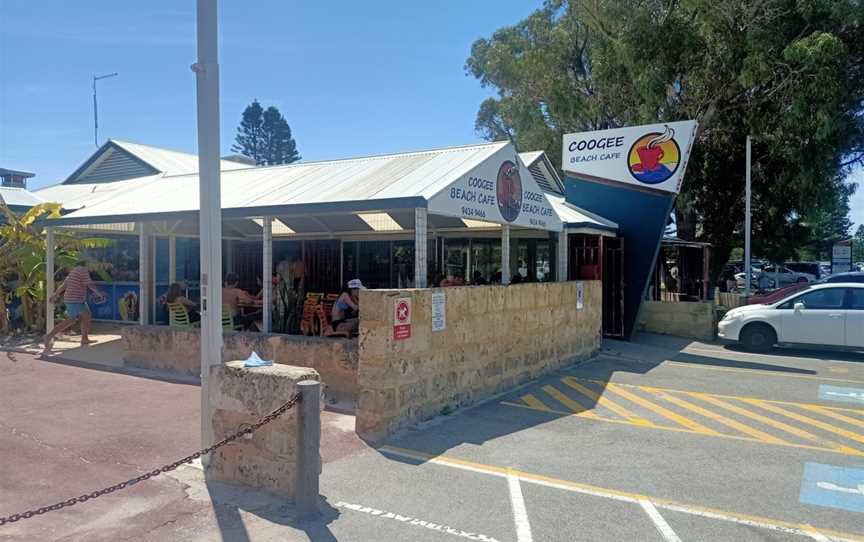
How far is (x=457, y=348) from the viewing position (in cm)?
804

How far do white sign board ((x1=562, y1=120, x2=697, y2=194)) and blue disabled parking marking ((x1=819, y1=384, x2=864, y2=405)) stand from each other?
5666 mm

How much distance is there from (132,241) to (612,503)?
15254mm

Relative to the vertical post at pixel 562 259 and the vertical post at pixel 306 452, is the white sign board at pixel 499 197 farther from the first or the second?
the vertical post at pixel 306 452

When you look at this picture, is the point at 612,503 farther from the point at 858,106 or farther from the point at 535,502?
the point at 858,106

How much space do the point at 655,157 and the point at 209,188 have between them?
11659mm

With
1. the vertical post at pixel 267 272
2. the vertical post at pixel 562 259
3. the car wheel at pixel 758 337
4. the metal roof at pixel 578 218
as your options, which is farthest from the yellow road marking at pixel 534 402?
the car wheel at pixel 758 337

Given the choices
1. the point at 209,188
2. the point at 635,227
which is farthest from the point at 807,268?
the point at 209,188

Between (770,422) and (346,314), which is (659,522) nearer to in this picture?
(770,422)

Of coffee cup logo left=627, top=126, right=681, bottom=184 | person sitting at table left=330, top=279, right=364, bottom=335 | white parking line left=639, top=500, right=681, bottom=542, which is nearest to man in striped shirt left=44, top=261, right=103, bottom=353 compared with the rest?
person sitting at table left=330, top=279, right=364, bottom=335

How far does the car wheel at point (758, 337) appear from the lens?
14.4 meters

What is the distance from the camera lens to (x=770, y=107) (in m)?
22.0

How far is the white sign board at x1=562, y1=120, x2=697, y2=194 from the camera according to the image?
1447cm

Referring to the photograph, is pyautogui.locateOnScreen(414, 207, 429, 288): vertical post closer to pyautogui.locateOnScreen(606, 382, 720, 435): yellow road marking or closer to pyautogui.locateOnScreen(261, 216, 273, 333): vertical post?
pyautogui.locateOnScreen(261, 216, 273, 333): vertical post

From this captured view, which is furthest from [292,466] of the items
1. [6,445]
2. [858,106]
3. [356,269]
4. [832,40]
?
[858,106]
